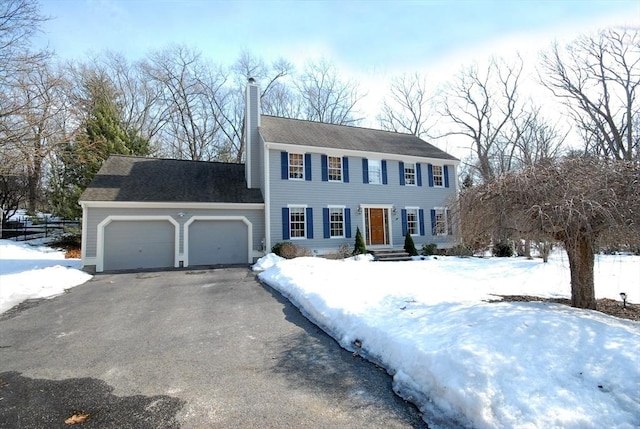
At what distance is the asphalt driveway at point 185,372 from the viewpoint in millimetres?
2975

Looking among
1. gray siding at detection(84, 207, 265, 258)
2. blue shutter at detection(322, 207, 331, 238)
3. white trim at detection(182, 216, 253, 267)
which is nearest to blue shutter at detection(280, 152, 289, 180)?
gray siding at detection(84, 207, 265, 258)

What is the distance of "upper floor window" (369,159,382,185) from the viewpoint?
1747cm

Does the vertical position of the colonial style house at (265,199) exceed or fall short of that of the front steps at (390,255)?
it exceeds it

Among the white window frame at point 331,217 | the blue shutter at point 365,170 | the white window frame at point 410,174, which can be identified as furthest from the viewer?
the white window frame at point 410,174

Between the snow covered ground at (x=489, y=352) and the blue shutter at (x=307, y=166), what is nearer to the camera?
the snow covered ground at (x=489, y=352)

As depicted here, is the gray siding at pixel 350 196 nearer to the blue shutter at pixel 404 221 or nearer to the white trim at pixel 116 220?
the blue shutter at pixel 404 221

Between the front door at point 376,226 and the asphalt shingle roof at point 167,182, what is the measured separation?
5.44 meters

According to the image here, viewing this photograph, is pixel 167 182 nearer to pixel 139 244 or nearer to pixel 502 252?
pixel 139 244

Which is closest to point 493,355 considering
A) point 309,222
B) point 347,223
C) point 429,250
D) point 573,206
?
point 573,206

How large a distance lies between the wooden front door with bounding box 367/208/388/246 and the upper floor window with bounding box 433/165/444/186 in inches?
156

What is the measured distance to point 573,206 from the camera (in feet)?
15.1

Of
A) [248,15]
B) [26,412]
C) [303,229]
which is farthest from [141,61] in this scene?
[26,412]

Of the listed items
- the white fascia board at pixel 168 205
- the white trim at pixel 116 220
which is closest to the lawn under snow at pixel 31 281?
the white trim at pixel 116 220

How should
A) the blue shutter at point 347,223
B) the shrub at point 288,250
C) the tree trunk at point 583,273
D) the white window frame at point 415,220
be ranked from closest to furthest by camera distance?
the tree trunk at point 583,273 < the shrub at point 288,250 < the blue shutter at point 347,223 < the white window frame at point 415,220
